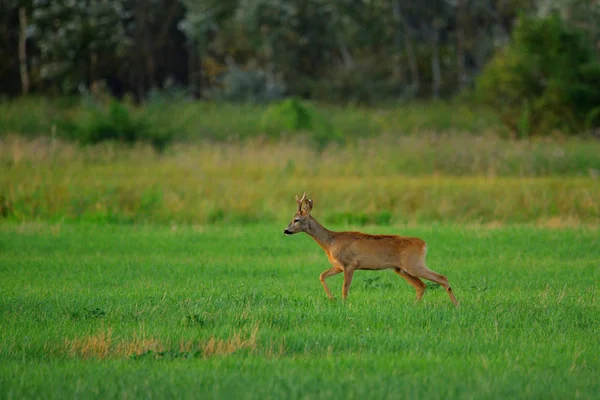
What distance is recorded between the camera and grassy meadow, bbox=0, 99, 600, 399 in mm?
7895

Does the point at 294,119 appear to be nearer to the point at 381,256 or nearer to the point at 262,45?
the point at 262,45

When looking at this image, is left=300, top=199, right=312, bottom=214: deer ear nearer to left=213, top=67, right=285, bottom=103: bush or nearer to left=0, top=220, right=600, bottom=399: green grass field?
left=0, top=220, right=600, bottom=399: green grass field

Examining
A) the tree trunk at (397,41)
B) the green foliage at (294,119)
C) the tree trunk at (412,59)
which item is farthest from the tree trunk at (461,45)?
the green foliage at (294,119)

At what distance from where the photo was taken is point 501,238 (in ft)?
58.4

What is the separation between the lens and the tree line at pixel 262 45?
50.6 m

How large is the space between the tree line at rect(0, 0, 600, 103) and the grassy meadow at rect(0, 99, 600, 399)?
15.1 metres

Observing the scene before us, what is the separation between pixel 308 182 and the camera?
25750 millimetres

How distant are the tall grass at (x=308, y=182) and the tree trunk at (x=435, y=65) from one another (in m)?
20.5

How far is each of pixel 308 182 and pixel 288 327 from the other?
15981mm

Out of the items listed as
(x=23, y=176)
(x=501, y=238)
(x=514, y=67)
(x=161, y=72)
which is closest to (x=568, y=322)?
(x=501, y=238)

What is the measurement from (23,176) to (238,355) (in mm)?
17634

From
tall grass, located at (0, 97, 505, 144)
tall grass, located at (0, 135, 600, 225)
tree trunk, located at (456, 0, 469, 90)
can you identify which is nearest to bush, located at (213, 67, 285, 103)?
tall grass, located at (0, 97, 505, 144)

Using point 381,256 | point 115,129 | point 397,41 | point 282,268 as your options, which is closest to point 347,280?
point 381,256

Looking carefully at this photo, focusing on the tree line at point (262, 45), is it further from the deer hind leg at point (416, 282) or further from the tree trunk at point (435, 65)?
the deer hind leg at point (416, 282)
